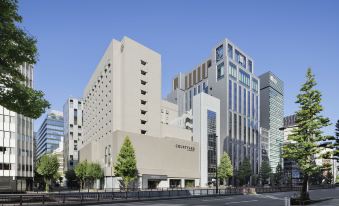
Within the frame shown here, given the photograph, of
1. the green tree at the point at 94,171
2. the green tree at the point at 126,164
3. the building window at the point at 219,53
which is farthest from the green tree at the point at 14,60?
the building window at the point at 219,53

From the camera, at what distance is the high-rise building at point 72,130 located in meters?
148

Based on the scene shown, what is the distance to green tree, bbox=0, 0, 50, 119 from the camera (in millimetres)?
12391

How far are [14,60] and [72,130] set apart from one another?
143 m

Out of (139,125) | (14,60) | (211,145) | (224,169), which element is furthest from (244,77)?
(14,60)

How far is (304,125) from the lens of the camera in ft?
111

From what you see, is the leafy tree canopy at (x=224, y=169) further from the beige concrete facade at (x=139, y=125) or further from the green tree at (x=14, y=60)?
the green tree at (x=14, y=60)

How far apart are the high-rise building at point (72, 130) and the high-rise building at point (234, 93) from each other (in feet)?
182

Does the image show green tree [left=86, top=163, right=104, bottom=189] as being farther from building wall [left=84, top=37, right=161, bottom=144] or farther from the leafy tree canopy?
the leafy tree canopy

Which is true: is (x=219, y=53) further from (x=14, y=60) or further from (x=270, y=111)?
(x=14, y=60)

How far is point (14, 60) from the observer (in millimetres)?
12969

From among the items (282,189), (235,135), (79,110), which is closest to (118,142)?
(282,189)

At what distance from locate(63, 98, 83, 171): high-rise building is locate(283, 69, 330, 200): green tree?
12777cm

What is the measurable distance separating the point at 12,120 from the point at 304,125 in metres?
55.1

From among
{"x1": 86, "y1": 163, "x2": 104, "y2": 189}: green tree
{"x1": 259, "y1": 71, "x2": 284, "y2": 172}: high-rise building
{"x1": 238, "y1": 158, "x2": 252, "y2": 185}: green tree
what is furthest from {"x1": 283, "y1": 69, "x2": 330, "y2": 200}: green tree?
{"x1": 259, "y1": 71, "x2": 284, "y2": 172}: high-rise building
